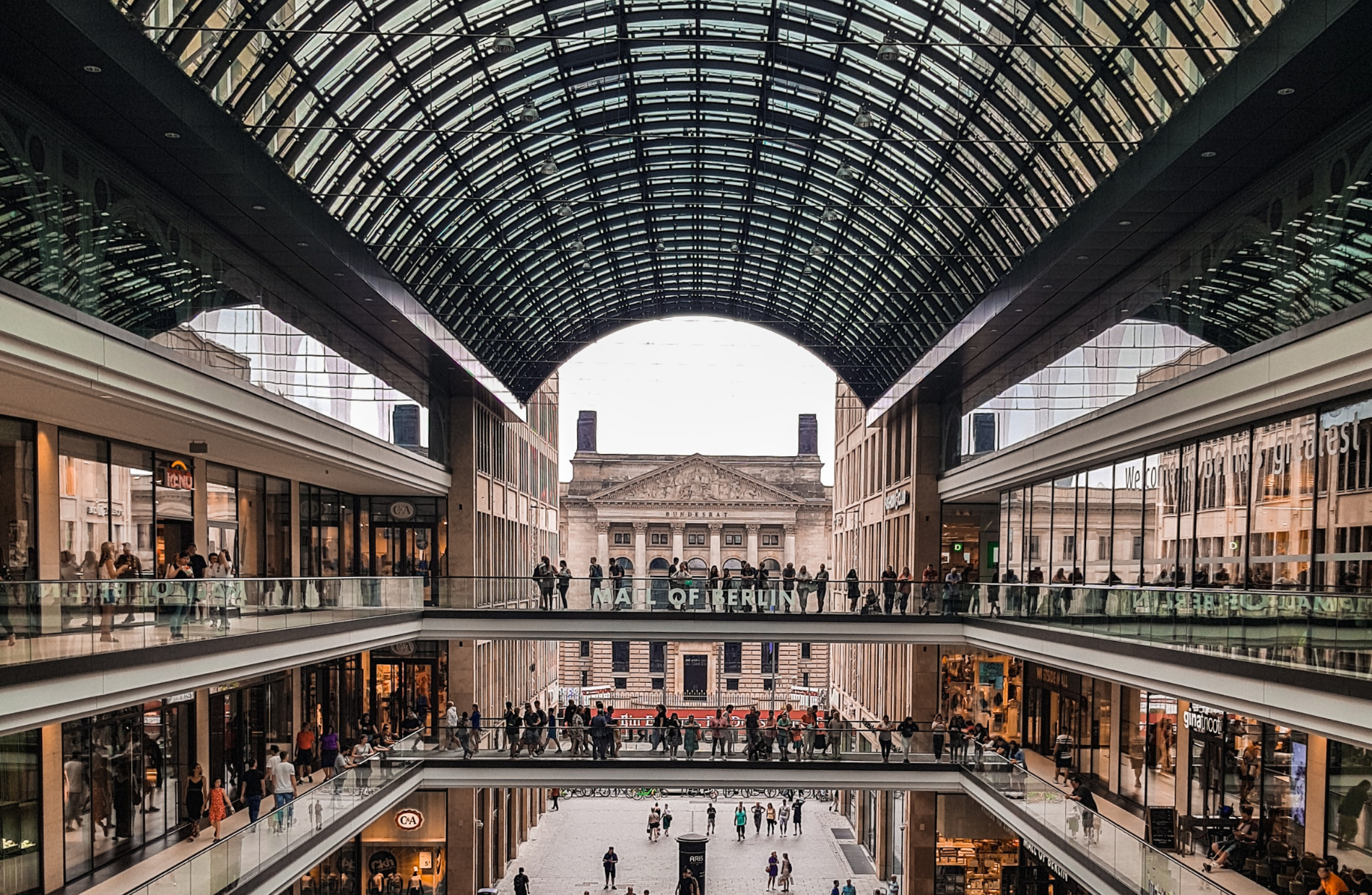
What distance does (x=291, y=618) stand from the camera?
856 inches

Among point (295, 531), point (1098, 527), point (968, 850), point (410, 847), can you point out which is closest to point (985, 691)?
point (968, 850)

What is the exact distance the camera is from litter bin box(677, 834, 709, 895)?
35875 millimetres

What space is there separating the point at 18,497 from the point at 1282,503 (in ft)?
62.4

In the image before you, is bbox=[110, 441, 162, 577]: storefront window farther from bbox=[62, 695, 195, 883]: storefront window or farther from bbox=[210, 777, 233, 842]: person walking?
bbox=[210, 777, 233, 842]: person walking

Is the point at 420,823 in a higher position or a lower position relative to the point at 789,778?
lower

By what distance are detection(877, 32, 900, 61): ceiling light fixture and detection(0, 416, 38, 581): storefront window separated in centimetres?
1454

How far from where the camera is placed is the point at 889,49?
18875mm

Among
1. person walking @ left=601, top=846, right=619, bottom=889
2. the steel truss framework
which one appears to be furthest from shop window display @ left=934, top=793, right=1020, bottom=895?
the steel truss framework

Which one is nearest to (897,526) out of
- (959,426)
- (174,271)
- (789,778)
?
(959,426)

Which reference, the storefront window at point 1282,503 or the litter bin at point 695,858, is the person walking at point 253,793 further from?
the litter bin at point 695,858

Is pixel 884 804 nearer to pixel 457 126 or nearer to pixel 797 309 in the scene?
pixel 797 309

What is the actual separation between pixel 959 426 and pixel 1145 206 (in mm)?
17040

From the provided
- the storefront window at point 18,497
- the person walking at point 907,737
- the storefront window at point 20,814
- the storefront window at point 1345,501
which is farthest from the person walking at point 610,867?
the storefront window at point 1345,501

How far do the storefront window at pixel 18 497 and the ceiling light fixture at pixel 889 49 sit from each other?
14540mm
